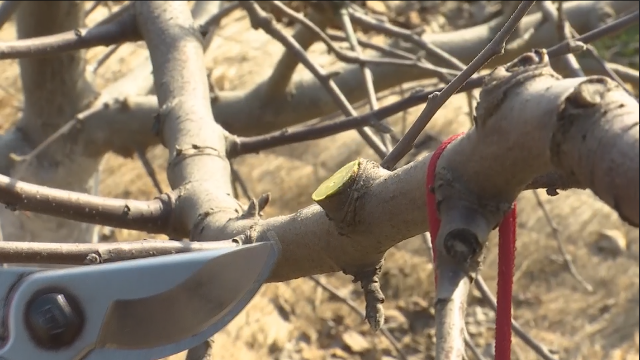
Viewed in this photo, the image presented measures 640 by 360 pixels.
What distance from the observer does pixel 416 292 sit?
2514mm

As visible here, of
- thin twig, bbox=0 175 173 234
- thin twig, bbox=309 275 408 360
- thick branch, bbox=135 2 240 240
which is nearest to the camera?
thin twig, bbox=0 175 173 234

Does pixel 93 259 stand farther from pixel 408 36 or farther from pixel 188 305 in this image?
pixel 408 36

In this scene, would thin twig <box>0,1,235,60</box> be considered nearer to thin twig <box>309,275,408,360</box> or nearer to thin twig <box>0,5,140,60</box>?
thin twig <box>0,5,140,60</box>

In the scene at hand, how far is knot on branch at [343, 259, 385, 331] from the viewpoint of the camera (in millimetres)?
728

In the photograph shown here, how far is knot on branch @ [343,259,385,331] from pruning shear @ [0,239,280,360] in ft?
0.39

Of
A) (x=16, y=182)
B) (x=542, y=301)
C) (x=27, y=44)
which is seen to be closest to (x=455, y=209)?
(x=16, y=182)

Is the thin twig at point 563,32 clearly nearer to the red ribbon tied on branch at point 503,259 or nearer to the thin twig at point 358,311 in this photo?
the red ribbon tied on branch at point 503,259

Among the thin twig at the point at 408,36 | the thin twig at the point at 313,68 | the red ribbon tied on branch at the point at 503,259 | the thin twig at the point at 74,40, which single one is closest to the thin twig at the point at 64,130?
the thin twig at the point at 74,40

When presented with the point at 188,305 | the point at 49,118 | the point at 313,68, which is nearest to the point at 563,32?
the point at 313,68

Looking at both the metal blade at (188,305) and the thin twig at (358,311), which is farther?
the thin twig at (358,311)

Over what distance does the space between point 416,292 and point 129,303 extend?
1.94 metres

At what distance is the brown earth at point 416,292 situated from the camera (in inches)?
91.8

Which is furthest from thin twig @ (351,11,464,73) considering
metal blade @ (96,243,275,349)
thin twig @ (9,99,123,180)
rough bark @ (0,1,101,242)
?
metal blade @ (96,243,275,349)

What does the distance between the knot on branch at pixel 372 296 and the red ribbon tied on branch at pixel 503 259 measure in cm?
20
